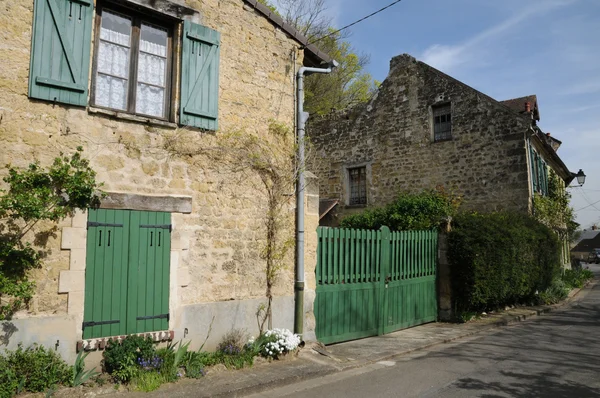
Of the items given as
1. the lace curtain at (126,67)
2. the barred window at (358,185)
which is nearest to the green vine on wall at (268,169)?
the lace curtain at (126,67)

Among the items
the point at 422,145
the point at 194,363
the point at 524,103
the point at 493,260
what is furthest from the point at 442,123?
the point at 194,363

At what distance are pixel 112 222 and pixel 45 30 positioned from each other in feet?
7.51

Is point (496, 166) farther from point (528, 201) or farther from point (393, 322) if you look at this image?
point (393, 322)

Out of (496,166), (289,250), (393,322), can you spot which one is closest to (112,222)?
(289,250)

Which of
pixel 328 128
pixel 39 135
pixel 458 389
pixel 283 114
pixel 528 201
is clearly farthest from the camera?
pixel 328 128

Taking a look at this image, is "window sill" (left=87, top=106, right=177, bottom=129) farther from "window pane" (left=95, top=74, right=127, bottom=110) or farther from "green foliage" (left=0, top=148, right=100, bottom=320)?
"green foliage" (left=0, top=148, right=100, bottom=320)

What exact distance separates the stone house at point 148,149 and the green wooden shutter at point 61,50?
1 cm

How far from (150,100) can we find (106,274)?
2.34 m

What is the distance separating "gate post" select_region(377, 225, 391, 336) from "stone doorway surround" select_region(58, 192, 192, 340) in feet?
13.6

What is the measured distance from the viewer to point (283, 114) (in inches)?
293

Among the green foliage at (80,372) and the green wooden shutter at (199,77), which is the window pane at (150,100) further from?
the green foliage at (80,372)

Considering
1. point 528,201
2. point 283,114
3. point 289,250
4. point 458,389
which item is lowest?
point 458,389

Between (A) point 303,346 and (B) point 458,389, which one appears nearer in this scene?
(B) point 458,389

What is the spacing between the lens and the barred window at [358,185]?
1709 centimetres
